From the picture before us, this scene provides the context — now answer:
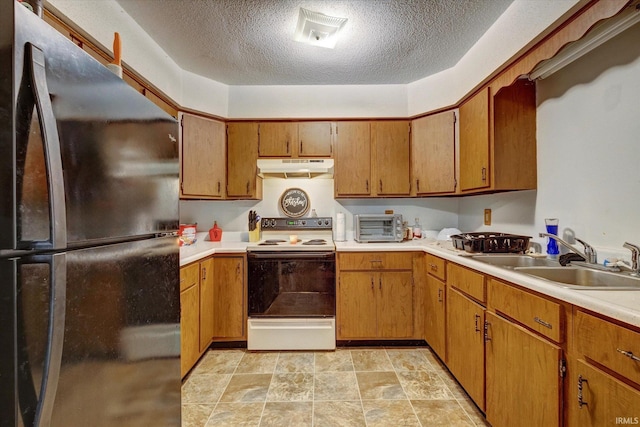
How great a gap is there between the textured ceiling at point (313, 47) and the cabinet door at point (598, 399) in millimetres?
1987

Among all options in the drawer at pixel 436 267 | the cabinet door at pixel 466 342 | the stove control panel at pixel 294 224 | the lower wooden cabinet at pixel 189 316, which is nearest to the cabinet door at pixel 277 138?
the stove control panel at pixel 294 224

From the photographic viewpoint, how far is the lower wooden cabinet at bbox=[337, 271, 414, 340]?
227 centimetres

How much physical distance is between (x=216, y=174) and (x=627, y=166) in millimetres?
2782

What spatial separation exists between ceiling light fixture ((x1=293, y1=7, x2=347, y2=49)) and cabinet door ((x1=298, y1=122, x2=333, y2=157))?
74 cm

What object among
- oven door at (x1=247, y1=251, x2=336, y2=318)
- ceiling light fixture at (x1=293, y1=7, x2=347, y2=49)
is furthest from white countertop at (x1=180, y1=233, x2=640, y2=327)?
ceiling light fixture at (x1=293, y1=7, x2=347, y2=49)

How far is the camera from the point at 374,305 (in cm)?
227

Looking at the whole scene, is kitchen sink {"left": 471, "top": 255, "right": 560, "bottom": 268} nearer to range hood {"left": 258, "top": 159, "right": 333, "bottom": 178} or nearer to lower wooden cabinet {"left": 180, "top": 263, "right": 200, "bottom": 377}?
range hood {"left": 258, "top": 159, "right": 333, "bottom": 178}

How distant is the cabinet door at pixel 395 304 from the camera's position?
2266 millimetres

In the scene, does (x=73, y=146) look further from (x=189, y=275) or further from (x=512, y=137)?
(x=512, y=137)

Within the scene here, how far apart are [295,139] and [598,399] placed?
2.47 meters

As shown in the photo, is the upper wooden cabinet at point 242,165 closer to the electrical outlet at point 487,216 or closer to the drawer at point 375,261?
the drawer at point 375,261

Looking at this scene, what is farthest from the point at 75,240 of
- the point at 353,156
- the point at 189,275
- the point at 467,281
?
the point at 353,156

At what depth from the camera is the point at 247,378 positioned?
1.91 meters

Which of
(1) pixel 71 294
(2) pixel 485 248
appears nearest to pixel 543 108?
(2) pixel 485 248
